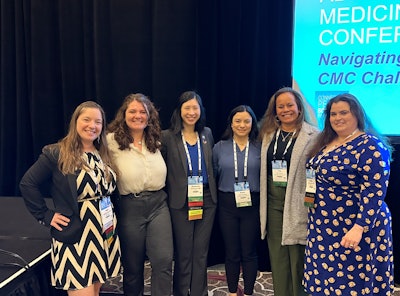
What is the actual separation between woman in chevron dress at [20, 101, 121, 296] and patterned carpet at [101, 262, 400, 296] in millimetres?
958

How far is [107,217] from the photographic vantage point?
6.60 feet

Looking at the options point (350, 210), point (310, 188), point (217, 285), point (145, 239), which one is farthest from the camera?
point (217, 285)

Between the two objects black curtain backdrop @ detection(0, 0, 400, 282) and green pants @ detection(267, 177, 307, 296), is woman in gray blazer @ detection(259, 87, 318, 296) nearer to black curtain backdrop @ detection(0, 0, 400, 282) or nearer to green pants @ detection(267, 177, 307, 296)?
green pants @ detection(267, 177, 307, 296)

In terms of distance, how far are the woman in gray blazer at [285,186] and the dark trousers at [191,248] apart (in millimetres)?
357

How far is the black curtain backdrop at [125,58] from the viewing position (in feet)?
10.1

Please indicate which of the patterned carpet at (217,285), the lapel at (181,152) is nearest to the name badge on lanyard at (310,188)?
the lapel at (181,152)

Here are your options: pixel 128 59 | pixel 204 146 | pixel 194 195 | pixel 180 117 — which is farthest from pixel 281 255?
pixel 128 59

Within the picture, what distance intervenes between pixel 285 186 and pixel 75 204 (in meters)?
1.21

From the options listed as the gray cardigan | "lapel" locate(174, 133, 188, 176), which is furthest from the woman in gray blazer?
"lapel" locate(174, 133, 188, 176)

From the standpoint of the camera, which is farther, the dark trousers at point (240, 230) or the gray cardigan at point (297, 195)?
the dark trousers at point (240, 230)

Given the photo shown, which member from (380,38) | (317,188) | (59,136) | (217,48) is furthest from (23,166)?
(380,38)

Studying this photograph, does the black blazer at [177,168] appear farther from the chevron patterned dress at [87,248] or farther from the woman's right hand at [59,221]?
the woman's right hand at [59,221]

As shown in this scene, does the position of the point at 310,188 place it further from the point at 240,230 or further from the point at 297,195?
the point at 240,230

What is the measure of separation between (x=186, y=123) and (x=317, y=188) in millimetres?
901
